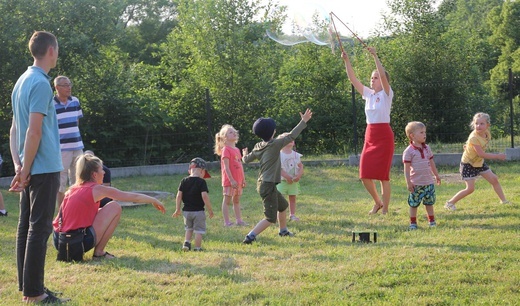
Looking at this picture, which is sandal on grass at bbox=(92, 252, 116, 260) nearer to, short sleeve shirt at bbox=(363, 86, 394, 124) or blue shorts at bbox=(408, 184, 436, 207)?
blue shorts at bbox=(408, 184, 436, 207)

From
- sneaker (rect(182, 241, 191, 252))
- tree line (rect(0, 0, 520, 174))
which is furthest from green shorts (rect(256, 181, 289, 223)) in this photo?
tree line (rect(0, 0, 520, 174))

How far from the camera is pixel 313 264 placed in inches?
264

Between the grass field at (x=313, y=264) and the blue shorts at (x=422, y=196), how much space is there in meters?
0.30

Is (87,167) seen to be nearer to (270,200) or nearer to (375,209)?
(270,200)

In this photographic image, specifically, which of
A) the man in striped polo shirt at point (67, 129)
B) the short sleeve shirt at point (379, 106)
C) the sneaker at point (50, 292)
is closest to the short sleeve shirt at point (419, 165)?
the short sleeve shirt at point (379, 106)

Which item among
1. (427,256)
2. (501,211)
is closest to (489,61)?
(501,211)

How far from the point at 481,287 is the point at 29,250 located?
3.51 metres

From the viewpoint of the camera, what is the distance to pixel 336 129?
61.0ft

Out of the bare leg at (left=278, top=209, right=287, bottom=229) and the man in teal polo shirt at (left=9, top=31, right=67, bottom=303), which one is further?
the bare leg at (left=278, top=209, right=287, bottom=229)

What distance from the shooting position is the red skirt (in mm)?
9492

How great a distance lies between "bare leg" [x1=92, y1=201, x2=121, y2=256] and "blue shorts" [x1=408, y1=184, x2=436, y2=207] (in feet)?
11.4

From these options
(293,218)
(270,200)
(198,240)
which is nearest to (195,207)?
(198,240)

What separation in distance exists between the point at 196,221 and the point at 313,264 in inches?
67.3

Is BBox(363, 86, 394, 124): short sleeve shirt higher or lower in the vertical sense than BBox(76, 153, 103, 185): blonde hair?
higher
